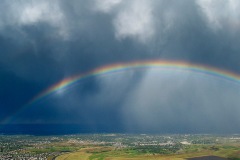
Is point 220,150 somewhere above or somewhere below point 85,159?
above

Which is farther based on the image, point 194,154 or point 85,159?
point 194,154

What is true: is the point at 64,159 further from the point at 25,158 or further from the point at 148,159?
the point at 148,159

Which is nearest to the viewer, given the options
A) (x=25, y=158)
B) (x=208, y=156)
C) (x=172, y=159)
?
(x=172, y=159)

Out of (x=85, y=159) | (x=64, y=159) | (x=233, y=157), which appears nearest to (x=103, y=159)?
(x=85, y=159)

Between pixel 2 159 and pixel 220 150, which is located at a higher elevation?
pixel 220 150

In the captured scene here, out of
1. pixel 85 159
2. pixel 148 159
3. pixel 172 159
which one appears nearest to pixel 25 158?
pixel 85 159

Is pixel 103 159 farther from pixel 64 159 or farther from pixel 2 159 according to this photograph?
pixel 2 159

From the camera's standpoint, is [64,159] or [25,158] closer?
[64,159]

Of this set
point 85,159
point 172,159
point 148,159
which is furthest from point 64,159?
A: point 172,159

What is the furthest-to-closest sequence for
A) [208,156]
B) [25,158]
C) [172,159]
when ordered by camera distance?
[25,158] → [208,156] → [172,159]
